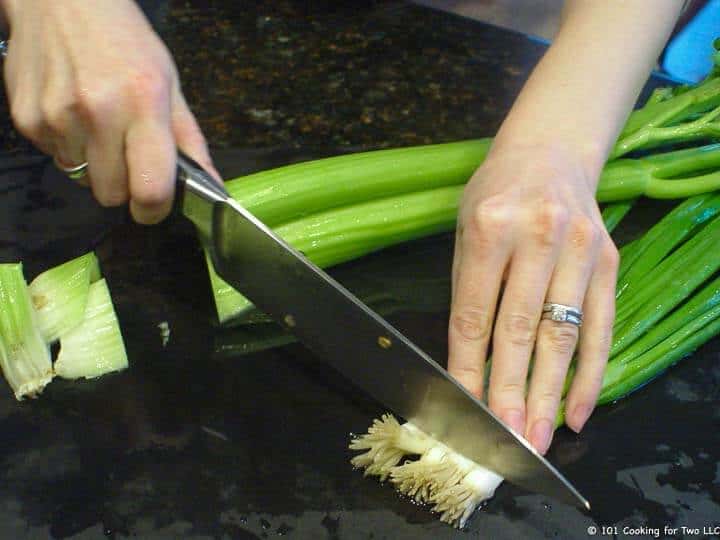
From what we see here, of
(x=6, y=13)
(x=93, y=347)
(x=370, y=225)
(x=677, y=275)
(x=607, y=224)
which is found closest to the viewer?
(x=6, y=13)

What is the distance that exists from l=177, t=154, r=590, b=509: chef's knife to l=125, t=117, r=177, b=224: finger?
1.6 inches

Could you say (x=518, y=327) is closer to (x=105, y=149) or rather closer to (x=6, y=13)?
(x=105, y=149)

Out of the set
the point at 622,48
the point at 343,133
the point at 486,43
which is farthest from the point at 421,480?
the point at 486,43

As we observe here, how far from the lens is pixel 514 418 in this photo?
4.31 feet

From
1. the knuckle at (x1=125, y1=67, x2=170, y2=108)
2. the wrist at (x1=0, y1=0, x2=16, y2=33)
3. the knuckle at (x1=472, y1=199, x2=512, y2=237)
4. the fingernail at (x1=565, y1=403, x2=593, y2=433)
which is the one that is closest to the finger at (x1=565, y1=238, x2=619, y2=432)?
the fingernail at (x1=565, y1=403, x2=593, y2=433)

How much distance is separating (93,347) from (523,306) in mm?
836

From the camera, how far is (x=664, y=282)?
5.36 ft

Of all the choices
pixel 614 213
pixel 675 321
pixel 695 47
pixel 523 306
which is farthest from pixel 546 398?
pixel 695 47

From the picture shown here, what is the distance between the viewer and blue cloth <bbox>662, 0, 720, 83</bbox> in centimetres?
279

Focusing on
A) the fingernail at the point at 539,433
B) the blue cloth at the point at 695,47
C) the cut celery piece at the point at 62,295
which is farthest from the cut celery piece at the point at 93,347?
the blue cloth at the point at 695,47

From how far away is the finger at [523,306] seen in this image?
4.35ft

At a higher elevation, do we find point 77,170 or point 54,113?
point 54,113

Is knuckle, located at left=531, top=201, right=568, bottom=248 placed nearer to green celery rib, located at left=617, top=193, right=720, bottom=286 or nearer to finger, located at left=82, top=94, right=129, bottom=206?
green celery rib, located at left=617, top=193, right=720, bottom=286

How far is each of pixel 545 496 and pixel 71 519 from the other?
0.82 meters
